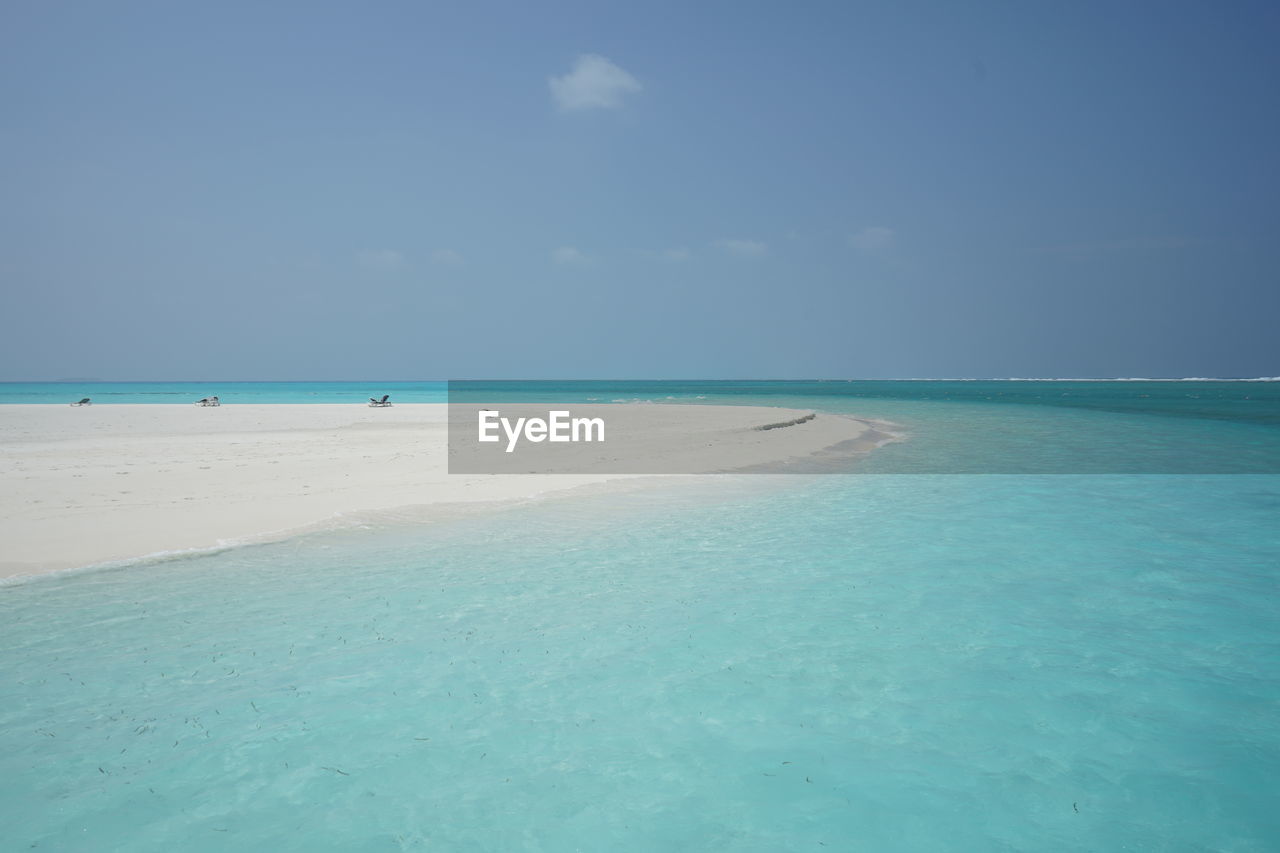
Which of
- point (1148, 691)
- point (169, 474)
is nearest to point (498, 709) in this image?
point (1148, 691)

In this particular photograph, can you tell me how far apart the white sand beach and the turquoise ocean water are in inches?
58.2

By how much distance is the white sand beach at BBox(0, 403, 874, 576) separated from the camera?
1013cm

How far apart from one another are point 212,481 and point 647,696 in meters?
12.9

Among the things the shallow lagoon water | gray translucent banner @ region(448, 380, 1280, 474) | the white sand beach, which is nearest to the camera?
the shallow lagoon water

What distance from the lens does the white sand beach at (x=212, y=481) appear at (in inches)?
399

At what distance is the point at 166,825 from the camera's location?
3.91 meters

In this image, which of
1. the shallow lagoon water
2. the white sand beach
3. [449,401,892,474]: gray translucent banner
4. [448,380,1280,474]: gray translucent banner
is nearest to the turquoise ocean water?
the shallow lagoon water

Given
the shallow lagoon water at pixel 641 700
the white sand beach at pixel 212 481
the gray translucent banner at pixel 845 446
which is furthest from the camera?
the gray translucent banner at pixel 845 446

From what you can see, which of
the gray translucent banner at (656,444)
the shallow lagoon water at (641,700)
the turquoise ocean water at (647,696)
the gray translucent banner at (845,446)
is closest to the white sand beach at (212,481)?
the gray translucent banner at (656,444)

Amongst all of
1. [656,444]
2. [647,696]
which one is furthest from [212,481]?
[656,444]

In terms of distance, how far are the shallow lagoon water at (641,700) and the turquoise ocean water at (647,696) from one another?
0.03 m

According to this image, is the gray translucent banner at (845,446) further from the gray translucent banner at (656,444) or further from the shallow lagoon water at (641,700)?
the shallow lagoon water at (641,700)

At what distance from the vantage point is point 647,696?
18.4 ft

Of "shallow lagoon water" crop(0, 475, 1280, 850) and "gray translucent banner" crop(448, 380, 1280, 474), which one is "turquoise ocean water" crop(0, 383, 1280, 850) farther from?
"gray translucent banner" crop(448, 380, 1280, 474)
